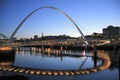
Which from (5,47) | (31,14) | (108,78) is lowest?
(108,78)

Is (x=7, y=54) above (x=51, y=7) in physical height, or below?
below

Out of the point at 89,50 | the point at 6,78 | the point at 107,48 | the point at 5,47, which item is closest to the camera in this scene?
the point at 6,78

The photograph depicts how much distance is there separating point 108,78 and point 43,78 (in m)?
11.2

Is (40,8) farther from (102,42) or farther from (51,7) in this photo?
(102,42)

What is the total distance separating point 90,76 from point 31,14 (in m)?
35.2

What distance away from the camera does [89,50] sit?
106m

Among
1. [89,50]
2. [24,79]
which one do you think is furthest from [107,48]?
[24,79]

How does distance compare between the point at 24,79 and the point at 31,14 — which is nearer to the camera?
the point at 24,79

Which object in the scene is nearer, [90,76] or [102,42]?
[90,76]

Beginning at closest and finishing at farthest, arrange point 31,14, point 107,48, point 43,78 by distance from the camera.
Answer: point 43,78, point 31,14, point 107,48

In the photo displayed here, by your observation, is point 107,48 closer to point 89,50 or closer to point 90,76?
point 89,50

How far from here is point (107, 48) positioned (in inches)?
3873

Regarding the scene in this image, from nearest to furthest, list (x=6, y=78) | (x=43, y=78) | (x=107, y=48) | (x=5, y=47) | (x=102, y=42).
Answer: (x=6, y=78) → (x=43, y=78) → (x=5, y=47) → (x=102, y=42) → (x=107, y=48)

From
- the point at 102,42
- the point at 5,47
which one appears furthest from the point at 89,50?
the point at 5,47
